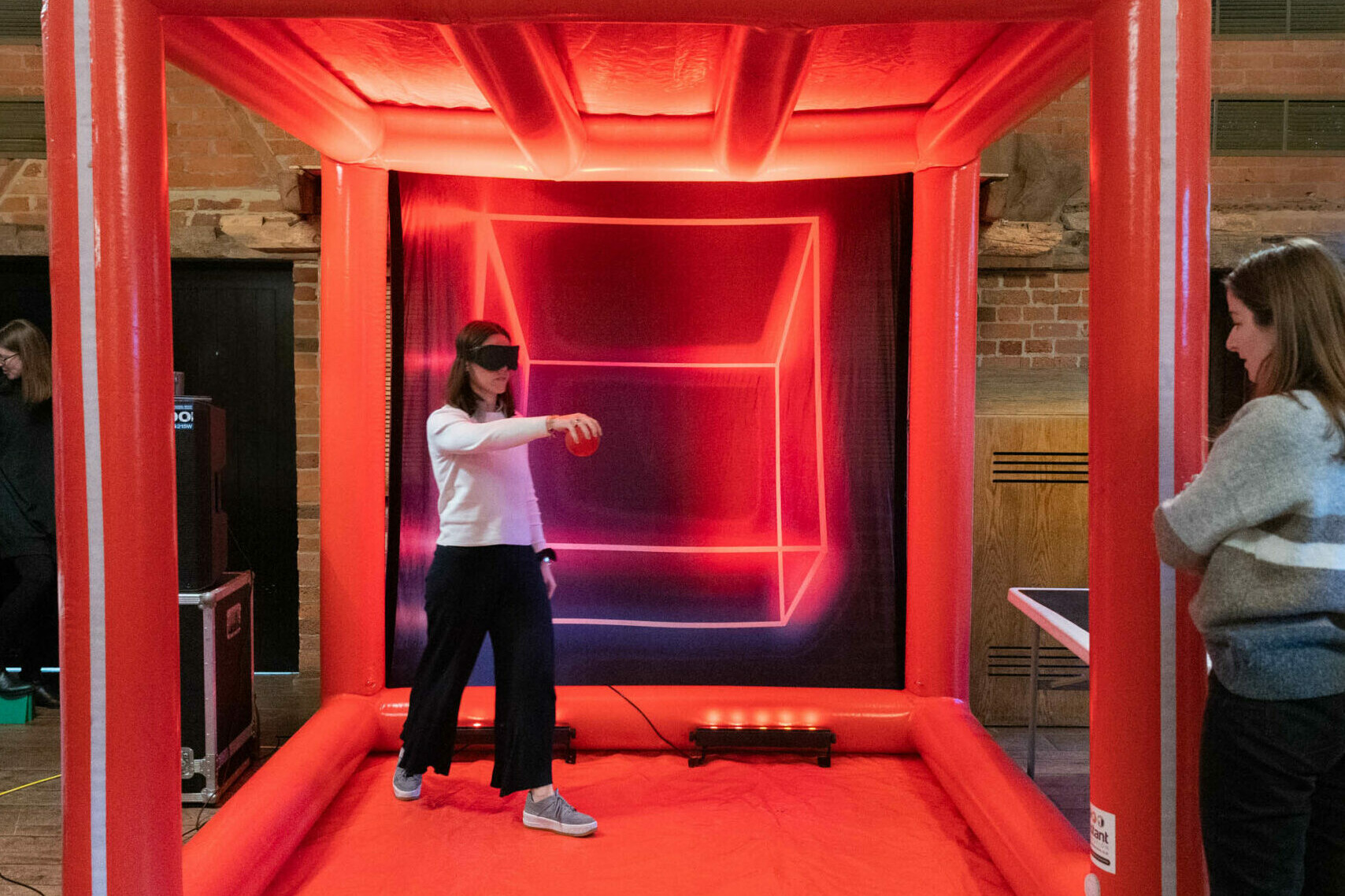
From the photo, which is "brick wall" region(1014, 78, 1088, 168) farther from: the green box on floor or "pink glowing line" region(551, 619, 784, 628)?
the green box on floor

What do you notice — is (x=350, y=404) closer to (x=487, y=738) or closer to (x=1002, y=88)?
(x=487, y=738)

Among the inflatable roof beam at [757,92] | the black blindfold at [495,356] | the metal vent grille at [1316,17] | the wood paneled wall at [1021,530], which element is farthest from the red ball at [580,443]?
the metal vent grille at [1316,17]

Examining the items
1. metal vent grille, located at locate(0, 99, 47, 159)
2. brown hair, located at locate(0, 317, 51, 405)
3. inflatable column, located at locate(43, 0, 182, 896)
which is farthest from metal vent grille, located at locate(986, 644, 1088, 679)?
metal vent grille, located at locate(0, 99, 47, 159)

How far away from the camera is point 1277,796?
4.92 ft

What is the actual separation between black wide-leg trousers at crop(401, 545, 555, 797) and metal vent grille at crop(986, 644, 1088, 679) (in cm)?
211

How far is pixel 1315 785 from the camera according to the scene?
1.53 m

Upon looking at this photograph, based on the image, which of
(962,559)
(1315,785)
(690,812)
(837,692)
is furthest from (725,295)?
(1315,785)

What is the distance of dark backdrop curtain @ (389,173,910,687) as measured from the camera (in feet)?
11.5

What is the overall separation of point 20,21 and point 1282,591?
5.21 metres

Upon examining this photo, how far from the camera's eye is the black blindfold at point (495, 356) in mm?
2607

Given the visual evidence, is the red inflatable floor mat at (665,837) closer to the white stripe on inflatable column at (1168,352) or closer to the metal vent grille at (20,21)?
the white stripe on inflatable column at (1168,352)

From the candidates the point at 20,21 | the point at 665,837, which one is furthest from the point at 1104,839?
the point at 20,21

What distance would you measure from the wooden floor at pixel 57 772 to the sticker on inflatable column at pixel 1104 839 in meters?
1.18

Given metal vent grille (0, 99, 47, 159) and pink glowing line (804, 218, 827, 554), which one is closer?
pink glowing line (804, 218, 827, 554)
